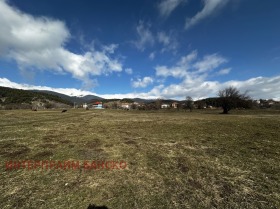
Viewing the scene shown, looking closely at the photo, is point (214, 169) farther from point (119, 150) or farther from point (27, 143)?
point (27, 143)

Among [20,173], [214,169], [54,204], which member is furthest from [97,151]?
[214,169]

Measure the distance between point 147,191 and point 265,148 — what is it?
9982 mm

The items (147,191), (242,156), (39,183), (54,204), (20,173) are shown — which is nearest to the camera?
(54,204)

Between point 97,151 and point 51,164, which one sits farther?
point 97,151

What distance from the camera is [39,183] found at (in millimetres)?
7355

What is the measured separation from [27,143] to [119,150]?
25.5ft

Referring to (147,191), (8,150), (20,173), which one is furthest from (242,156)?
(8,150)

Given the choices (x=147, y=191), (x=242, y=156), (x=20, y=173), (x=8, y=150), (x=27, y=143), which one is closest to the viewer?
(x=147, y=191)

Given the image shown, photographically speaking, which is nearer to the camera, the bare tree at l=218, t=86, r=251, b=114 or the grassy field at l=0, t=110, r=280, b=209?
the grassy field at l=0, t=110, r=280, b=209

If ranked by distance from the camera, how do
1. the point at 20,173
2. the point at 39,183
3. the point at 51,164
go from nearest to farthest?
the point at 39,183, the point at 20,173, the point at 51,164

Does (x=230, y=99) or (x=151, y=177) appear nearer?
(x=151, y=177)

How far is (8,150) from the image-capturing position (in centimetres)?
1159

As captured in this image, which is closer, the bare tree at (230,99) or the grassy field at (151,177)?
the grassy field at (151,177)

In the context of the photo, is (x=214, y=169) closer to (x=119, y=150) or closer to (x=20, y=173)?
(x=119, y=150)
